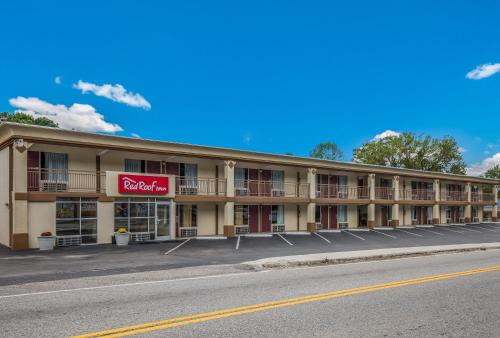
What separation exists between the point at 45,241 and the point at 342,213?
25026mm

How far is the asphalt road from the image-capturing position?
20.7ft

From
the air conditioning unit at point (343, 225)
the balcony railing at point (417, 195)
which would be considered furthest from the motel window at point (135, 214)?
the balcony railing at point (417, 195)

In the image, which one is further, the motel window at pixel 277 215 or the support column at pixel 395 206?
the support column at pixel 395 206

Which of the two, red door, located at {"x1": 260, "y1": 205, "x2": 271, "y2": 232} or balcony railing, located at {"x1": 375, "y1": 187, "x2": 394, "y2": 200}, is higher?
balcony railing, located at {"x1": 375, "y1": 187, "x2": 394, "y2": 200}

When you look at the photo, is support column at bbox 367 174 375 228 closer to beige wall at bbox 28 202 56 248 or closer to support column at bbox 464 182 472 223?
support column at bbox 464 182 472 223

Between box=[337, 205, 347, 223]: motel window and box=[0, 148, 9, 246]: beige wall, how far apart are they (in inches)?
1011

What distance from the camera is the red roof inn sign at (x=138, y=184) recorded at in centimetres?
2144

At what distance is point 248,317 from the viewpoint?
6934mm

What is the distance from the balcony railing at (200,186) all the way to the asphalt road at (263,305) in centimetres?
1406

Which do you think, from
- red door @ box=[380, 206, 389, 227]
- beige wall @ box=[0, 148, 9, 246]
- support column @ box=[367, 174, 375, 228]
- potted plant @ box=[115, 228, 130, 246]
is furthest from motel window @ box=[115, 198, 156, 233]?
red door @ box=[380, 206, 389, 227]

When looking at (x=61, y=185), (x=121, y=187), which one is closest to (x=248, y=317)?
(x=121, y=187)

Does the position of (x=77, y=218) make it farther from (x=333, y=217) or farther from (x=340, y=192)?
(x=340, y=192)

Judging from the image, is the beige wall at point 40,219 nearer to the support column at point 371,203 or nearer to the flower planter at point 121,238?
the flower planter at point 121,238

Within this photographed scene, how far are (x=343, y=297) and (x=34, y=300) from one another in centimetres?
673
